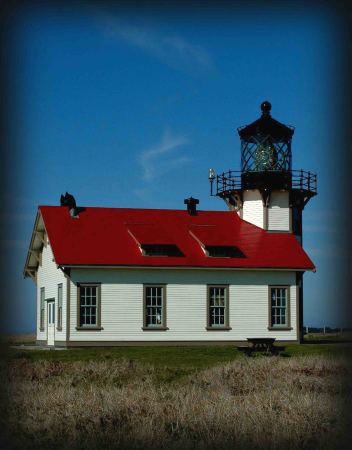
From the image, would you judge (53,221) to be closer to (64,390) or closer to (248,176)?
→ (248,176)

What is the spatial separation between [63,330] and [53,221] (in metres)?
4.26

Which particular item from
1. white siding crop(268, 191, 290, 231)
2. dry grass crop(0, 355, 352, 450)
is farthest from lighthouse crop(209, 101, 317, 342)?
dry grass crop(0, 355, 352, 450)

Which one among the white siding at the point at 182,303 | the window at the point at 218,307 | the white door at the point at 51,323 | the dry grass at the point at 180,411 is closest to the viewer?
the dry grass at the point at 180,411

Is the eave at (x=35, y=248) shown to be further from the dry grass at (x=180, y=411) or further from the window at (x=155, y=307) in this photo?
the dry grass at (x=180, y=411)

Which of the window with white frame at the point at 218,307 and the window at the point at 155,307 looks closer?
the window at the point at 155,307

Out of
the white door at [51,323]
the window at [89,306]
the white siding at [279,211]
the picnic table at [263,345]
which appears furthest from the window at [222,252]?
the white door at [51,323]

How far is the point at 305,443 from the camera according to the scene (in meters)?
10.5

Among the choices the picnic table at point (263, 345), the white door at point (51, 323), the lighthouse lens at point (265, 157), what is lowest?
the picnic table at point (263, 345)

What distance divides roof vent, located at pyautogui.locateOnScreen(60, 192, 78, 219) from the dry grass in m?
15.0

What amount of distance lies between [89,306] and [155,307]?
234cm

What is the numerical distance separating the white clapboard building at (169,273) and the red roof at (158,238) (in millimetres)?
39

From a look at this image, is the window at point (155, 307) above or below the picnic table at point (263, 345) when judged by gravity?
above

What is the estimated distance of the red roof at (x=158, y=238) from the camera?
97.1ft

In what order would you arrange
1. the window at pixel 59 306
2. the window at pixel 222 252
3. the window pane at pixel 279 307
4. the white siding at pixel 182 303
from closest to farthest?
the white siding at pixel 182 303, the window at pixel 59 306, the window at pixel 222 252, the window pane at pixel 279 307
